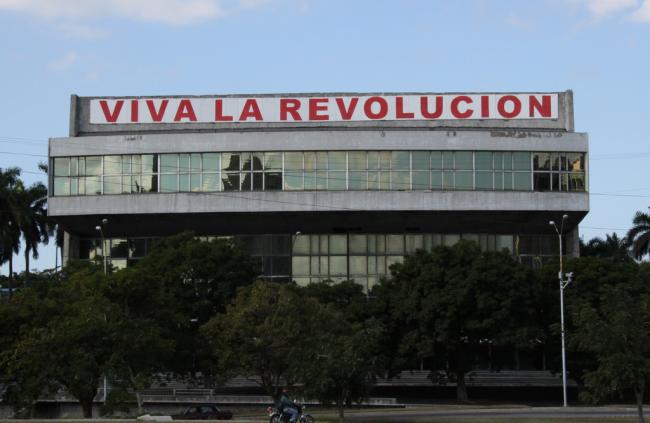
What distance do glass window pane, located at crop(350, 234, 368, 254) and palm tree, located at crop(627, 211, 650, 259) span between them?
35824mm

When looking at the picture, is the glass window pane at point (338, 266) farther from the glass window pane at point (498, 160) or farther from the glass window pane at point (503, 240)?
the glass window pane at point (498, 160)

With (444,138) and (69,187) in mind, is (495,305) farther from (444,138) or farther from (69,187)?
(69,187)

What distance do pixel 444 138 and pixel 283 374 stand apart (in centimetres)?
3820

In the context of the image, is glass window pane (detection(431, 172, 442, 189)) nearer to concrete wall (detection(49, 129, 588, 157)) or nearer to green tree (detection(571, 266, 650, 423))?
concrete wall (detection(49, 129, 588, 157))

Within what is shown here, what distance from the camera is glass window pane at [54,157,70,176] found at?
9588 cm

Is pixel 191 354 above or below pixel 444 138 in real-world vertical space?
below

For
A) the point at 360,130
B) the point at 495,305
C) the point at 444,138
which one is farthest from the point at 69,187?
the point at 495,305

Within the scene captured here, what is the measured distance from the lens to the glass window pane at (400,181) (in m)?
93.1

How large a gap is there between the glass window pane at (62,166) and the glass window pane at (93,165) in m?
1.84

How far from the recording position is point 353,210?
92.8m

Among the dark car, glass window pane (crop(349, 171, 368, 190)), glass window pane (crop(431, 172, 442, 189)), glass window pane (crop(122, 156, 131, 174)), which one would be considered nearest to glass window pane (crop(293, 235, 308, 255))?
glass window pane (crop(349, 171, 368, 190))

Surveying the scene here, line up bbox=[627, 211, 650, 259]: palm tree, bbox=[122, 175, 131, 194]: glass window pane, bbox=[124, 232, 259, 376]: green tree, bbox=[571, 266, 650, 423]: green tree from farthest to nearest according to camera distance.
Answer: bbox=[627, 211, 650, 259]: palm tree < bbox=[122, 175, 131, 194]: glass window pane < bbox=[124, 232, 259, 376]: green tree < bbox=[571, 266, 650, 423]: green tree

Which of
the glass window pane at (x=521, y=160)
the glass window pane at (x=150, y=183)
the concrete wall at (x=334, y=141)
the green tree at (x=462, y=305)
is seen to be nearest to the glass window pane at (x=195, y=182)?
the concrete wall at (x=334, y=141)

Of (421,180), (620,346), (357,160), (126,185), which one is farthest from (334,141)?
(620,346)
